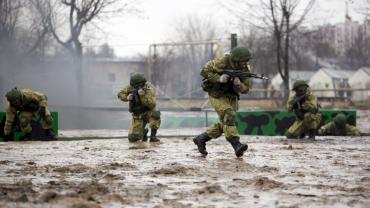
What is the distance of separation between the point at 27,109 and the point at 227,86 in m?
6.06

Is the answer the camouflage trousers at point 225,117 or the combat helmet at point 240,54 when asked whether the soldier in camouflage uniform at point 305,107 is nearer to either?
the camouflage trousers at point 225,117

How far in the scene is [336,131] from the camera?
50.0ft

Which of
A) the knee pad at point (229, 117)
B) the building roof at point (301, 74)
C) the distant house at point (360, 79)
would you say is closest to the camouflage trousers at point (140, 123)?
the knee pad at point (229, 117)

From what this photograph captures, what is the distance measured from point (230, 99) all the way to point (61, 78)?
2195cm

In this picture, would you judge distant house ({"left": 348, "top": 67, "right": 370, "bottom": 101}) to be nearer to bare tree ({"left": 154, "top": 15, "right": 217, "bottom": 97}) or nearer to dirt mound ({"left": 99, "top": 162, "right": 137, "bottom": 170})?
bare tree ({"left": 154, "top": 15, "right": 217, "bottom": 97})

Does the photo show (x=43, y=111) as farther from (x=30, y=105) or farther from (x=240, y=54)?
(x=240, y=54)

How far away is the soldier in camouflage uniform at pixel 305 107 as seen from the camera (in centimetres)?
1312

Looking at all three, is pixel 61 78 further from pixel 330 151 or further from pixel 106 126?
pixel 330 151

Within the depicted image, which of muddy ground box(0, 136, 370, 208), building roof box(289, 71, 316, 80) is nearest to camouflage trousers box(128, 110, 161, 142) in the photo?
muddy ground box(0, 136, 370, 208)

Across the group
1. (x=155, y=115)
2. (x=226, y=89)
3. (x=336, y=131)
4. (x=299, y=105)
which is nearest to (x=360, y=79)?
(x=336, y=131)

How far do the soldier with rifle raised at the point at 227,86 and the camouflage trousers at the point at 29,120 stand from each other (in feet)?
18.4

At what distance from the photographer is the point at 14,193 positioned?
4973 millimetres

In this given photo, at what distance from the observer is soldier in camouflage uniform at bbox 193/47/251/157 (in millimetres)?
8195

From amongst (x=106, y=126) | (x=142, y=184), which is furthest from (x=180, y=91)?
(x=142, y=184)
